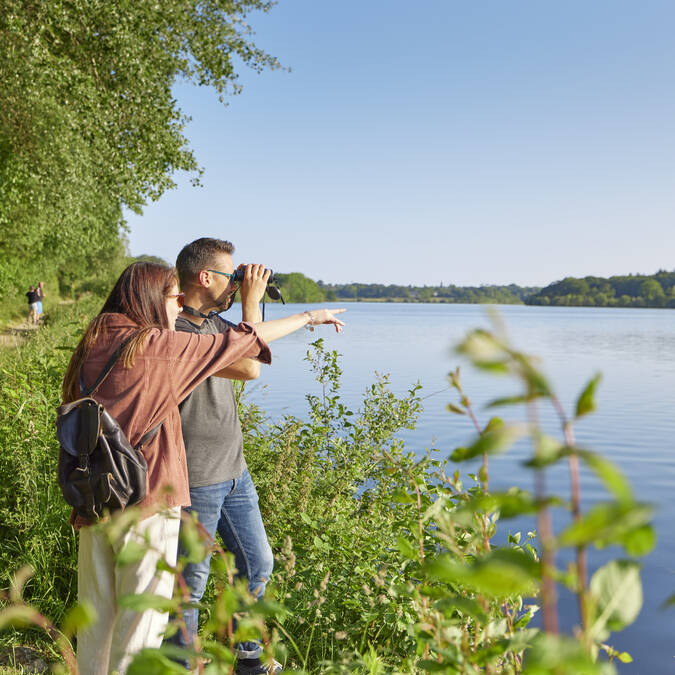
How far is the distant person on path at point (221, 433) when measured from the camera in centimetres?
298

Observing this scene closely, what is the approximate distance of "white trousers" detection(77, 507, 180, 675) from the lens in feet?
8.00

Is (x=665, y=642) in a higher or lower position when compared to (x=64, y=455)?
lower

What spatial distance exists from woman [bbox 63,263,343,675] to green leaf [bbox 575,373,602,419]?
208 cm

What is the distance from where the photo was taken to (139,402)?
2.45m

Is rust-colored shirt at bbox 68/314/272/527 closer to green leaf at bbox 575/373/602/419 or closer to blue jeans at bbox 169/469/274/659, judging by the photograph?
blue jeans at bbox 169/469/274/659

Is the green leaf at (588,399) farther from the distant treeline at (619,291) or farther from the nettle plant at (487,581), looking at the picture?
the distant treeline at (619,291)

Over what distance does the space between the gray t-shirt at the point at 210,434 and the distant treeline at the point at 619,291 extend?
11287 centimetres

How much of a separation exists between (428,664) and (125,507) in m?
1.62

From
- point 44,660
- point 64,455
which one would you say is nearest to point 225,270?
point 64,455

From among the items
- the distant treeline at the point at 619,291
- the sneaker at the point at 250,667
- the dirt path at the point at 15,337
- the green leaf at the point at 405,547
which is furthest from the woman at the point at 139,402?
the distant treeline at the point at 619,291

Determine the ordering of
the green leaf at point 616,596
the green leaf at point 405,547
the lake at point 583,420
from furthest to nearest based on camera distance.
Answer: the lake at point 583,420, the green leaf at point 405,547, the green leaf at point 616,596

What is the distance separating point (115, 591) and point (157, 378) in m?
0.88

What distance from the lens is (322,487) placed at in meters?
4.53

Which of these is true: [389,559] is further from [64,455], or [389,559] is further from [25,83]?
[25,83]
